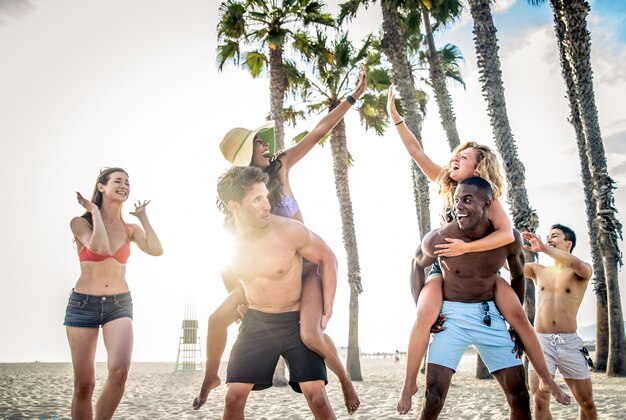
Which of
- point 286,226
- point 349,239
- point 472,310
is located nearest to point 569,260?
point 472,310

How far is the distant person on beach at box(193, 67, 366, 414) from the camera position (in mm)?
3639

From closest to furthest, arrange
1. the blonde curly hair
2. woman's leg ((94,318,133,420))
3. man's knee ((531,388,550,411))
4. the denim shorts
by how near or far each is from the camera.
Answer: the blonde curly hair, woman's leg ((94,318,133,420)), the denim shorts, man's knee ((531,388,550,411))

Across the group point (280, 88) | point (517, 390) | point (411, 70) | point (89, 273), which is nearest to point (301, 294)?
point (517, 390)

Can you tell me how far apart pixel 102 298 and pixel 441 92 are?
51.3 ft

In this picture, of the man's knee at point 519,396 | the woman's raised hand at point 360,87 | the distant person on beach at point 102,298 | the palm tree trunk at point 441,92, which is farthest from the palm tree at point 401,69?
the man's knee at point 519,396

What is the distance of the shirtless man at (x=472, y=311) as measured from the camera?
3492 mm

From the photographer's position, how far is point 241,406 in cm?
366

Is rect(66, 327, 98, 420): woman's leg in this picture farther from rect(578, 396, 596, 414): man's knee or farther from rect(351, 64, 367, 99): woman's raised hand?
rect(578, 396, 596, 414): man's knee

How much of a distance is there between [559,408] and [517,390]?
7513 millimetres

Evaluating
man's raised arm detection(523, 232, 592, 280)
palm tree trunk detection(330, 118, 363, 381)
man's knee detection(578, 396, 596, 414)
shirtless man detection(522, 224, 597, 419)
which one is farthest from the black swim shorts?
palm tree trunk detection(330, 118, 363, 381)

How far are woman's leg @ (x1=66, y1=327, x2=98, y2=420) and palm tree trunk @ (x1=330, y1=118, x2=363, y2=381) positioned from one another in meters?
15.7

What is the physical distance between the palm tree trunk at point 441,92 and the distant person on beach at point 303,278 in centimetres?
1354

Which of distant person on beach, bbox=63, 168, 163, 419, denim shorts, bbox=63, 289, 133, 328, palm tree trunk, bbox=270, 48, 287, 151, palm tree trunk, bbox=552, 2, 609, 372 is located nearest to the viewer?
distant person on beach, bbox=63, 168, 163, 419

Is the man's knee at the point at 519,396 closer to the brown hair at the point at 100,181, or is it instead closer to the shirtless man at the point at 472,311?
the shirtless man at the point at 472,311
